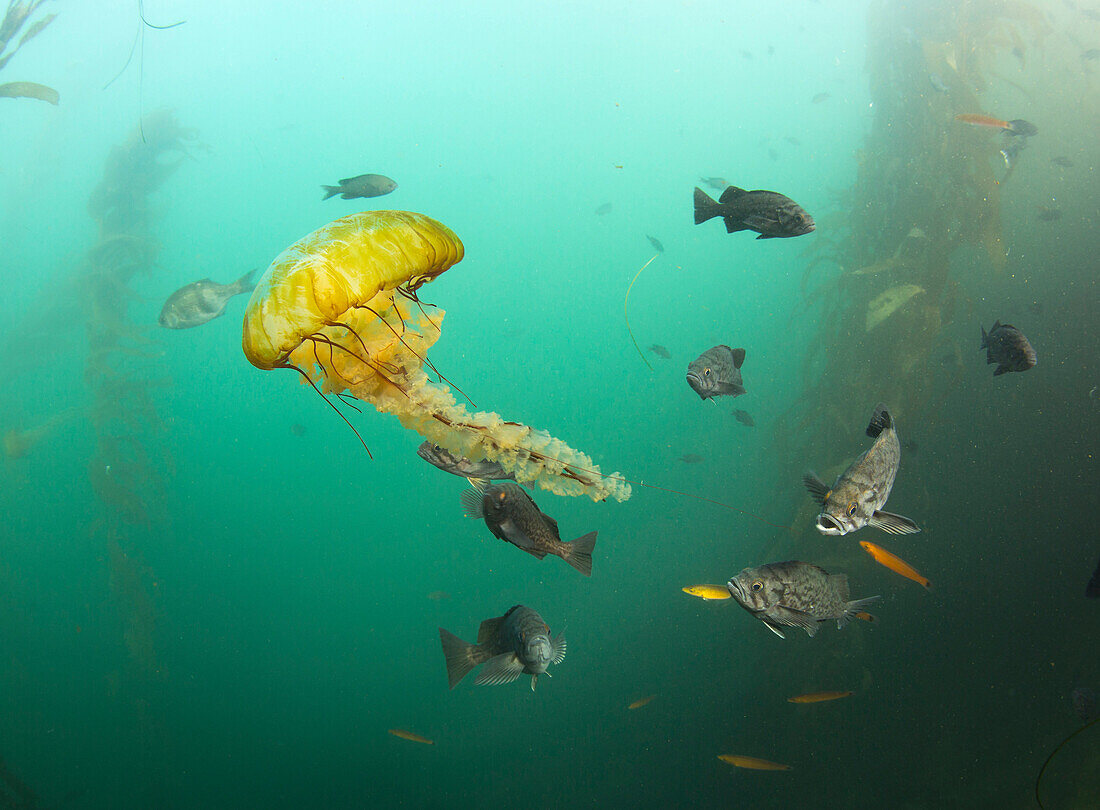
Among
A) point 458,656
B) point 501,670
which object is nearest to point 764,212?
point 501,670

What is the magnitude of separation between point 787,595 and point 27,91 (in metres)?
10.4

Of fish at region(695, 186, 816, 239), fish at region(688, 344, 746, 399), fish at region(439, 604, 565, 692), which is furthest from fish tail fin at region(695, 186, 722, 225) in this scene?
fish at region(439, 604, 565, 692)

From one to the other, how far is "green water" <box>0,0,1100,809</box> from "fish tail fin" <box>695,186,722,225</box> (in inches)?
229

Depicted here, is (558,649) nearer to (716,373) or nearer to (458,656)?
(458,656)

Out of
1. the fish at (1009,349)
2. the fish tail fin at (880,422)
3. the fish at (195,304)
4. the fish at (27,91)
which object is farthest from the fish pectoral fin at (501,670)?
the fish at (27,91)

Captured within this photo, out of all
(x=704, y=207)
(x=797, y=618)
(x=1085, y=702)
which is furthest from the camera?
(x=1085, y=702)

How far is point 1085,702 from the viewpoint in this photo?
5.64 meters

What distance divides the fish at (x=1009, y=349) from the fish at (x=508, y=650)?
320cm

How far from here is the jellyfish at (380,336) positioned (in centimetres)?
158

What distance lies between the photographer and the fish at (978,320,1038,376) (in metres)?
3.04

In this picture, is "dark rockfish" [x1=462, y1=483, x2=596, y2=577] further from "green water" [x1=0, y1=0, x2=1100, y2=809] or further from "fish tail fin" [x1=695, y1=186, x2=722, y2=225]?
"green water" [x1=0, y1=0, x2=1100, y2=809]

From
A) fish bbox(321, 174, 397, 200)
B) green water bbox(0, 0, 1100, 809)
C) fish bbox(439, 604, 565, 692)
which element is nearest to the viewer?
fish bbox(439, 604, 565, 692)

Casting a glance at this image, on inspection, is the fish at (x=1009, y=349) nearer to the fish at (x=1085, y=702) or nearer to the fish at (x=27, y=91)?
the fish at (x=1085, y=702)

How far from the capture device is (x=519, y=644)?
3062 mm
